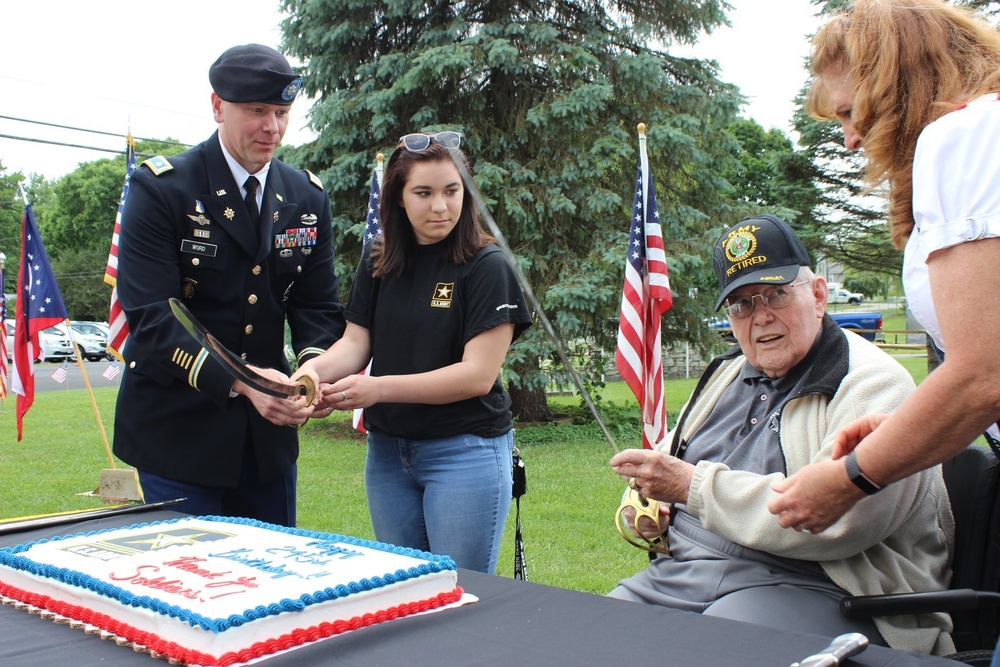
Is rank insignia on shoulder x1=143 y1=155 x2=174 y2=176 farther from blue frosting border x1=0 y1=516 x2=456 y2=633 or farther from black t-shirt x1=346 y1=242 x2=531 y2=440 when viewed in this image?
blue frosting border x1=0 y1=516 x2=456 y2=633

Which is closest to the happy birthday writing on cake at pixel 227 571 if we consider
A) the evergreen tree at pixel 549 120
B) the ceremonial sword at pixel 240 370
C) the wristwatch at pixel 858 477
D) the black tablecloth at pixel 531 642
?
the black tablecloth at pixel 531 642

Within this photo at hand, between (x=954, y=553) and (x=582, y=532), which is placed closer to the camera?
(x=954, y=553)

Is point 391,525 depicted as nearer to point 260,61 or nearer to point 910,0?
point 260,61

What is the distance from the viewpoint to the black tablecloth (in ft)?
4.05

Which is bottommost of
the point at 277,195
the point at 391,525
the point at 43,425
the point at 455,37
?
the point at 43,425

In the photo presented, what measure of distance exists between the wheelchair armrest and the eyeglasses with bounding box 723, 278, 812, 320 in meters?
0.78

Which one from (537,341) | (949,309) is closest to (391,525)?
(949,309)

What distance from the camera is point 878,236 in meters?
13.7

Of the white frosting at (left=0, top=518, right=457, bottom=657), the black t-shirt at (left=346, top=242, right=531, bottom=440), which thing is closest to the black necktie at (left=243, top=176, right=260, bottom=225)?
the black t-shirt at (left=346, top=242, right=531, bottom=440)

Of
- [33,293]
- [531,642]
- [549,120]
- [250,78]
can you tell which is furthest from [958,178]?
[33,293]

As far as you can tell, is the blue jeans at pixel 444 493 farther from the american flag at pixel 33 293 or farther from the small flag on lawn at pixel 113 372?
the american flag at pixel 33 293

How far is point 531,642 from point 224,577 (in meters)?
0.54

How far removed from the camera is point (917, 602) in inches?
73.3

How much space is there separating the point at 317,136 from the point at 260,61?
29.3 feet
